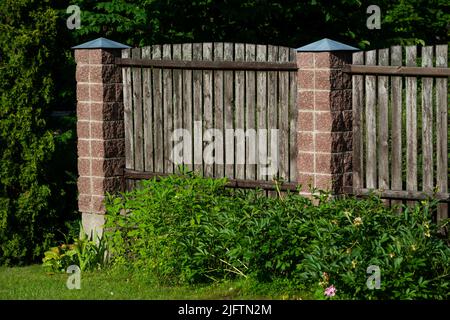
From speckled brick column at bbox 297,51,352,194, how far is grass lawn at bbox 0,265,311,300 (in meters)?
1.34

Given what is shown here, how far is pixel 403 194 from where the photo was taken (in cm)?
845

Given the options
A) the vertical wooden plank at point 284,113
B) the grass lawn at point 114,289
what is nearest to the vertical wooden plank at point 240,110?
the vertical wooden plank at point 284,113

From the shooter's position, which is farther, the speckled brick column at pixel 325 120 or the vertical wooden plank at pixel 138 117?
the vertical wooden plank at pixel 138 117

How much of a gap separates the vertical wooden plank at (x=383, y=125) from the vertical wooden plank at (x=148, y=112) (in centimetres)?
265

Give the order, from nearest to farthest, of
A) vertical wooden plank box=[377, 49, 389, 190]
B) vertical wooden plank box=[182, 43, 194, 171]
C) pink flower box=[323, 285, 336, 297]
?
pink flower box=[323, 285, 336, 297]
vertical wooden plank box=[377, 49, 389, 190]
vertical wooden plank box=[182, 43, 194, 171]

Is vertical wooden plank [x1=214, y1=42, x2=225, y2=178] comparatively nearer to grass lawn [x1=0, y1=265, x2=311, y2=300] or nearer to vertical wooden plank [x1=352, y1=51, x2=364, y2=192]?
vertical wooden plank [x1=352, y1=51, x2=364, y2=192]

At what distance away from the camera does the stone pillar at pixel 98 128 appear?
32.8 ft

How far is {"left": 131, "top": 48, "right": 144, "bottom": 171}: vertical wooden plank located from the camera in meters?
10.0

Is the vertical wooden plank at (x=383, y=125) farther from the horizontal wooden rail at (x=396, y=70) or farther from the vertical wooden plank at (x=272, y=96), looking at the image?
the vertical wooden plank at (x=272, y=96)

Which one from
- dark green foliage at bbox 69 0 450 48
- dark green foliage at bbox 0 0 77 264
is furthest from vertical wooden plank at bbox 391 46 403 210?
dark green foliage at bbox 69 0 450 48

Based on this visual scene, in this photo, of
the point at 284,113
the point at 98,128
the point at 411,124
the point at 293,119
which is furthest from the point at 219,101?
the point at 411,124

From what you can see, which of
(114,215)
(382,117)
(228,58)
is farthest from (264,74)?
(114,215)

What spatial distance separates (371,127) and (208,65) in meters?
1.87

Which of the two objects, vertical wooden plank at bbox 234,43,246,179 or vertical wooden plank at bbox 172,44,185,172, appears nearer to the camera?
vertical wooden plank at bbox 234,43,246,179
